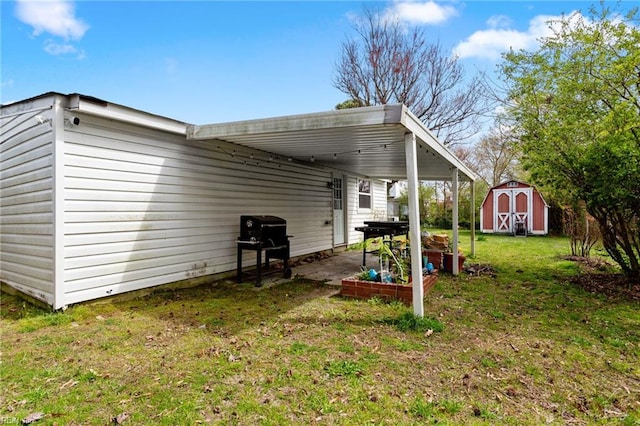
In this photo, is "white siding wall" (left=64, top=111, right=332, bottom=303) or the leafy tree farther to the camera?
the leafy tree

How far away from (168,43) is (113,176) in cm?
481

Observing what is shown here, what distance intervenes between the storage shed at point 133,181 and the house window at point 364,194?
498 centimetres

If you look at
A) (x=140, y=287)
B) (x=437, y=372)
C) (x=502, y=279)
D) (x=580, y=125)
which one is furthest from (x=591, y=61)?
(x=140, y=287)

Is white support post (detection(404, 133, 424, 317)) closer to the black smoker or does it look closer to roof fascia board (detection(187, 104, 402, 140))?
roof fascia board (detection(187, 104, 402, 140))

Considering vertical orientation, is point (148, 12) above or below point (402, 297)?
above

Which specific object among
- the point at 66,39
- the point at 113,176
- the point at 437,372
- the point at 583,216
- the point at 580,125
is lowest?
the point at 437,372

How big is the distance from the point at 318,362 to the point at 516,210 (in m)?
15.8

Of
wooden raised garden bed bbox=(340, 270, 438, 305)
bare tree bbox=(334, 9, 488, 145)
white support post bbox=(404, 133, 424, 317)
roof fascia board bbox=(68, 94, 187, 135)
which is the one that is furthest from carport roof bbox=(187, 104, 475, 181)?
bare tree bbox=(334, 9, 488, 145)

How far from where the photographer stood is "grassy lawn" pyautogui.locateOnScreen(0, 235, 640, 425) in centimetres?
233

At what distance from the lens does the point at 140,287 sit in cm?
503

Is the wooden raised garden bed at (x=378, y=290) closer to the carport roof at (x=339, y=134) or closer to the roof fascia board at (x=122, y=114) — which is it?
the carport roof at (x=339, y=134)

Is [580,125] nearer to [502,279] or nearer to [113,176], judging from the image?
[502,279]

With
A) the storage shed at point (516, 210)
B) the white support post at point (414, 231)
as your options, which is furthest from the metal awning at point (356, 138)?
the storage shed at point (516, 210)

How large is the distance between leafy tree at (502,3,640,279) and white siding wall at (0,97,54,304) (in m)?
7.64
